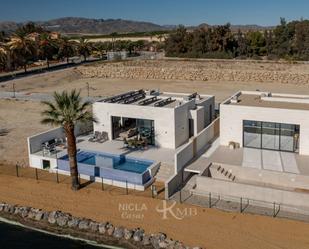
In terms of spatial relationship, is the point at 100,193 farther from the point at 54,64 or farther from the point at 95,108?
the point at 54,64

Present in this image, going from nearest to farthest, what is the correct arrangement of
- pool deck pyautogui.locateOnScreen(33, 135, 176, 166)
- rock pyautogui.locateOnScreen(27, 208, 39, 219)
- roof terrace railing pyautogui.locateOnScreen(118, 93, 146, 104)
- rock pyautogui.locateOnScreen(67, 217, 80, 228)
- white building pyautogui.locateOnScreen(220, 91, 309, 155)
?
rock pyautogui.locateOnScreen(67, 217, 80, 228)
rock pyautogui.locateOnScreen(27, 208, 39, 219)
white building pyautogui.locateOnScreen(220, 91, 309, 155)
pool deck pyautogui.locateOnScreen(33, 135, 176, 166)
roof terrace railing pyautogui.locateOnScreen(118, 93, 146, 104)

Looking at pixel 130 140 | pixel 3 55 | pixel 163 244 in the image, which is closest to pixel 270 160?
pixel 130 140

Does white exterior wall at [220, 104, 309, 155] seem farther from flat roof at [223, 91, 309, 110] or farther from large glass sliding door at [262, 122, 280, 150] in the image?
flat roof at [223, 91, 309, 110]

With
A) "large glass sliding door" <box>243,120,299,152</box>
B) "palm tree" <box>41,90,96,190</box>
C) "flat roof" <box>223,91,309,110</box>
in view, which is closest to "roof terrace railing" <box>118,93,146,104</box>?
"flat roof" <box>223,91,309,110</box>

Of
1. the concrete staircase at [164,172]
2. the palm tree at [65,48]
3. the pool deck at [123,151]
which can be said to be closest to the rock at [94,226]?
the concrete staircase at [164,172]

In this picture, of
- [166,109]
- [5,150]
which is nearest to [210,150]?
[166,109]

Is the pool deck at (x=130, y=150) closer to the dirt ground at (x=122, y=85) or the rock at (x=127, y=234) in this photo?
the rock at (x=127, y=234)

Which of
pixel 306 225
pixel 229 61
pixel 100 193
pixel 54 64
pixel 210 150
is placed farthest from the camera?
pixel 54 64
